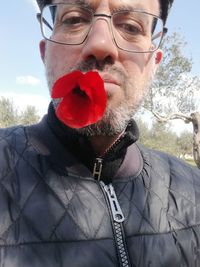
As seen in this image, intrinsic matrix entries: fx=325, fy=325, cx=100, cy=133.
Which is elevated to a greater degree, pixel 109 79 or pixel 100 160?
pixel 109 79

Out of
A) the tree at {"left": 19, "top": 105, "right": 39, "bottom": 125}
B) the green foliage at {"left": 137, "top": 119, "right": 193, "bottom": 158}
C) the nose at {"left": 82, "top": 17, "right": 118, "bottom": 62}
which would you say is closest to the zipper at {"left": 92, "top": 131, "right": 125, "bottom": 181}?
the nose at {"left": 82, "top": 17, "right": 118, "bottom": 62}

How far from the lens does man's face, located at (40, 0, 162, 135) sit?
4.72ft

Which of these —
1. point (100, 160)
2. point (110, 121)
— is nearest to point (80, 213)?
point (100, 160)

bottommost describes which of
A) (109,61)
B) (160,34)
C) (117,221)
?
(117,221)

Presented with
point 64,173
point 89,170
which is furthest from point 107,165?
point 64,173

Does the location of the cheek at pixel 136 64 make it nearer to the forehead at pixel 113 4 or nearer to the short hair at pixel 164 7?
the forehead at pixel 113 4

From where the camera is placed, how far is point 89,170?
1541 mm

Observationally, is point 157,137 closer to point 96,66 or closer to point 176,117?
point 176,117

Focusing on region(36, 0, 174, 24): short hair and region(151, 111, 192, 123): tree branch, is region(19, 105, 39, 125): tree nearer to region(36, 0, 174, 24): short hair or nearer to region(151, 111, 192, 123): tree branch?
region(151, 111, 192, 123): tree branch

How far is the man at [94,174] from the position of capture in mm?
1302

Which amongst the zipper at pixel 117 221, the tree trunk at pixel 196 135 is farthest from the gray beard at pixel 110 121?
the tree trunk at pixel 196 135

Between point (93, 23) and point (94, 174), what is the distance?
0.70 meters

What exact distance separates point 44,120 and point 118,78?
471 mm

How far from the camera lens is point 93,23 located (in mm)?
1499
